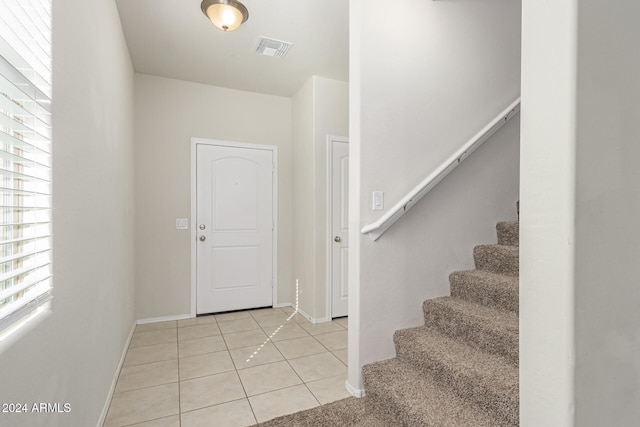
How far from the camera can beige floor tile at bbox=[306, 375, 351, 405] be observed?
2010mm

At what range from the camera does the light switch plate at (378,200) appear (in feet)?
6.64

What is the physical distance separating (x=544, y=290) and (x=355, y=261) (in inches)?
45.6

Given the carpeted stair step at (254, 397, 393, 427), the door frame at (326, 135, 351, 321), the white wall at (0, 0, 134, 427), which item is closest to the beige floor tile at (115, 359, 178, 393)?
the white wall at (0, 0, 134, 427)

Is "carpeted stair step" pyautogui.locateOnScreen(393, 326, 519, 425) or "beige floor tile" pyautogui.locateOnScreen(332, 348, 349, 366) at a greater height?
"carpeted stair step" pyautogui.locateOnScreen(393, 326, 519, 425)

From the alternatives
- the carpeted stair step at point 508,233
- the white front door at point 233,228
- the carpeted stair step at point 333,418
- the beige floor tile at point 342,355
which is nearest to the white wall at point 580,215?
the carpeted stair step at point 333,418

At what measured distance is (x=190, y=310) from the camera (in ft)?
11.9

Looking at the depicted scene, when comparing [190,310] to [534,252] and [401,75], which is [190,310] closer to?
[401,75]

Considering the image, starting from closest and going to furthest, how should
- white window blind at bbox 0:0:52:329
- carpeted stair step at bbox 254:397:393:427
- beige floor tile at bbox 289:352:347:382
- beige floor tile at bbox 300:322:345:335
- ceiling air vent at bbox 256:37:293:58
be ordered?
1. white window blind at bbox 0:0:52:329
2. carpeted stair step at bbox 254:397:393:427
3. beige floor tile at bbox 289:352:347:382
4. ceiling air vent at bbox 256:37:293:58
5. beige floor tile at bbox 300:322:345:335

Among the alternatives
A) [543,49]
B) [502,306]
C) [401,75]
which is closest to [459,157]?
[401,75]

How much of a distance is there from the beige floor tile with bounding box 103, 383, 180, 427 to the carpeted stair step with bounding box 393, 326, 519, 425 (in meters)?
1.46

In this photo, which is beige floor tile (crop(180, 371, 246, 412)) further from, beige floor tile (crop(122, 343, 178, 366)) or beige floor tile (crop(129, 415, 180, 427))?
beige floor tile (crop(122, 343, 178, 366))

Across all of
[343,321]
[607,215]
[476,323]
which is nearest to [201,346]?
[343,321]

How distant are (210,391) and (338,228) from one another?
2006mm

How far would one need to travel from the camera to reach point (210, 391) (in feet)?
6.92
